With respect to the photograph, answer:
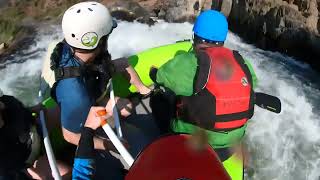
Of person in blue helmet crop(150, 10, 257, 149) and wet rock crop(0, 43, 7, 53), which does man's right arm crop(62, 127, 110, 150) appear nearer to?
person in blue helmet crop(150, 10, 257, 149)

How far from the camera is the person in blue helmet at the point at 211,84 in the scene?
10.5ft

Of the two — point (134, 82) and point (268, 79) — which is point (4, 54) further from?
point (134, 82)

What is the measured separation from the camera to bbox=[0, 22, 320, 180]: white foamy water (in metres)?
5.73

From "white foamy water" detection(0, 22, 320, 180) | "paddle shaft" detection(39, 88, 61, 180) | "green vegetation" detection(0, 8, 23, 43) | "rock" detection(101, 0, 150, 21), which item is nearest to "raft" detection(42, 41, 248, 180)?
"paddle shaft" detection(39, 88, 61, 180)

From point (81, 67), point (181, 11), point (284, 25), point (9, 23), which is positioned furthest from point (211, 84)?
point (9, 23)

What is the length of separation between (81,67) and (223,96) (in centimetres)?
95

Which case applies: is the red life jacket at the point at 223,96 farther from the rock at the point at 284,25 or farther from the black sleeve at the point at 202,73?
the rock at the point at 284,25

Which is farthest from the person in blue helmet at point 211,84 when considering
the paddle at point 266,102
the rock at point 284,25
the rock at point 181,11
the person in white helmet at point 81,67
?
the rock at point 181,11

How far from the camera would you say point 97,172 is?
11.1 feet

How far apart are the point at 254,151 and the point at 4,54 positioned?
4910mm

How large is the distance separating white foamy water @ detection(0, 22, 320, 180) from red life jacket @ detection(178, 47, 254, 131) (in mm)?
2373

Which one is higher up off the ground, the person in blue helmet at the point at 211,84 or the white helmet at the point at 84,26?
the white helmet at the point at 84,26

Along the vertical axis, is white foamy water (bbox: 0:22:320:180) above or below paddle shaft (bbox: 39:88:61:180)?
below

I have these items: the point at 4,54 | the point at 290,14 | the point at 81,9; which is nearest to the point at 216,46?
the point at 81,9
